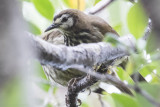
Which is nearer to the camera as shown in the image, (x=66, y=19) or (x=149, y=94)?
(x=149, y=94)

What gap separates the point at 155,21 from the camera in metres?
0.48

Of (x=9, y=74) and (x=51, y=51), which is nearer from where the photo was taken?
(x=9, y=74)

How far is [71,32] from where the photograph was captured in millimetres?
2381

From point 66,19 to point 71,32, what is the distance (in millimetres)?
110

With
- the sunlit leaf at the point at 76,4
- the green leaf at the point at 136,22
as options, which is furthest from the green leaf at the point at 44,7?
the green leaf at the point at 136,22

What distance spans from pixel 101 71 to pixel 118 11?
806mm

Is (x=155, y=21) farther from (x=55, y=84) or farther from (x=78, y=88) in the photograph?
(x=55, y=84)

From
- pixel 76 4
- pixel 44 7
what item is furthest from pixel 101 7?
→ pixel 44 7

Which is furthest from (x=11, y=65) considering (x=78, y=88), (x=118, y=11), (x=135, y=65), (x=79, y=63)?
(x=118, y=11)

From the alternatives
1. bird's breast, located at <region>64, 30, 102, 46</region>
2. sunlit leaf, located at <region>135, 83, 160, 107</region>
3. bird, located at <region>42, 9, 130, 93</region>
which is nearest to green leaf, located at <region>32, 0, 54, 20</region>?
bird, located at <region>42, 9, 130, 93</region>

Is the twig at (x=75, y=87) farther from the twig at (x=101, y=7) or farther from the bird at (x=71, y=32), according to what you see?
the twig at (x=101, y=7)

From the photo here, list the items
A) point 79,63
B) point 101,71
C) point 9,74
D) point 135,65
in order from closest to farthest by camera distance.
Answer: point 9,74 → point 135,65 → point 79,63 → point 101,71

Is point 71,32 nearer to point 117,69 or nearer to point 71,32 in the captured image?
point 71,32

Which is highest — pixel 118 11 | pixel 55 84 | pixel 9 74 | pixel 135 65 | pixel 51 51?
pixel 118 11
